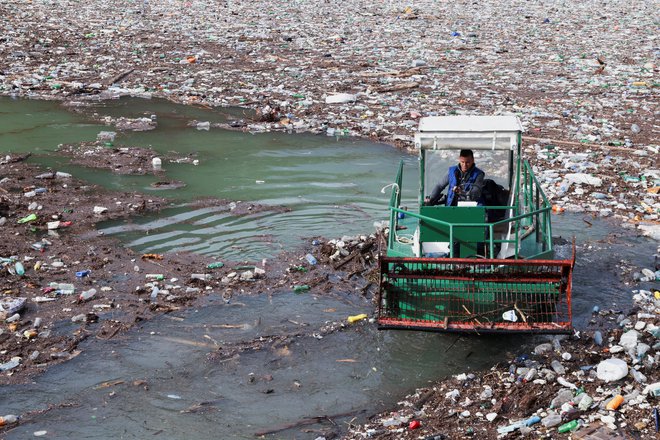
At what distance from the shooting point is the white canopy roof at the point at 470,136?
7418 mm

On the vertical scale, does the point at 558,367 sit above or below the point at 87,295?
below

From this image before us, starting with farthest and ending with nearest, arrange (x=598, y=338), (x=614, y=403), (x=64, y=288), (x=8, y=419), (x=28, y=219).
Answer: (x=28, y=219) < (x=64, y=288) < (x=598, y=338) < (x=8, y=419) < (x=614, y=403)

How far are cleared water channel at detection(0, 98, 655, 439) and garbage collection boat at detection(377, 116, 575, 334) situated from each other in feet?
1.62

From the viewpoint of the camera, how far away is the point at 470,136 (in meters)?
7.41

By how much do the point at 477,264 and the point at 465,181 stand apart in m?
1.39

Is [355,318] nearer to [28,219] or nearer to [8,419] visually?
[8,419]

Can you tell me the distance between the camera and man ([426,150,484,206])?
7488 millimetres

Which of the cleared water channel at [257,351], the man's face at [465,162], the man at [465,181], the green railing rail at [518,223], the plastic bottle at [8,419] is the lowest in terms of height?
the plastic bottle at [8,419]

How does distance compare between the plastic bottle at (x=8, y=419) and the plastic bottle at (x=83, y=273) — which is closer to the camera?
the plastic bottle at (x=8, y=419)

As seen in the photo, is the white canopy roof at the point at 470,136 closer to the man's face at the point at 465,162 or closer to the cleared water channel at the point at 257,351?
the man's face at the point at 465,162

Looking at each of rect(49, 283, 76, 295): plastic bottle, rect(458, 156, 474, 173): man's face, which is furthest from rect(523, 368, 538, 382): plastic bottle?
rect(49, 283, 76, 295): plastic bottle

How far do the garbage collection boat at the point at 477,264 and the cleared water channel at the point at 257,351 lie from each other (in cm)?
49

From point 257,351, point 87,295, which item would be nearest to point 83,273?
point 87,295

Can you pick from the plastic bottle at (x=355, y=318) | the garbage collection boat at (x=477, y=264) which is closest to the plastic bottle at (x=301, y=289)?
the plastic bottle at (x=355, y=318)
